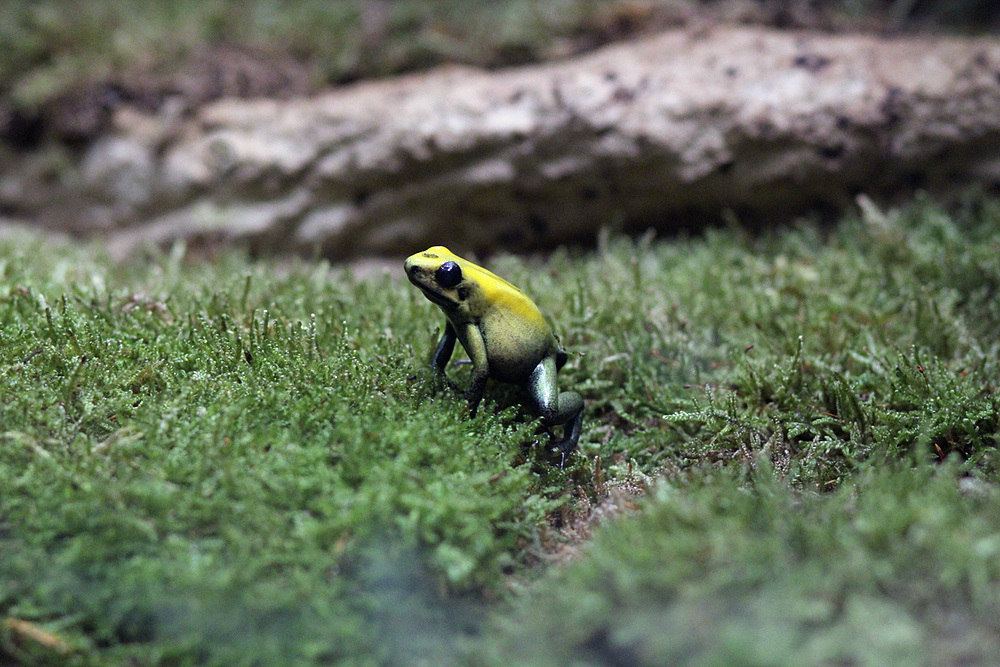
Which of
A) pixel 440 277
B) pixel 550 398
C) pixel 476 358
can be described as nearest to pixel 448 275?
pixel 440 277

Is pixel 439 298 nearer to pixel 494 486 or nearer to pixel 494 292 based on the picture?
pixel 494 292

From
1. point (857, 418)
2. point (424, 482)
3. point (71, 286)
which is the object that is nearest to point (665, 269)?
point (857, 418)

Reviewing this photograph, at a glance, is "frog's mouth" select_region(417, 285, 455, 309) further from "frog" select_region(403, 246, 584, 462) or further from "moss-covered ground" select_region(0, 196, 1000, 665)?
"moss-covered ground" select_region(0, 196, 1000, 665)

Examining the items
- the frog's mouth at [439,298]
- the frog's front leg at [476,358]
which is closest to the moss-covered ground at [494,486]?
the frog's front leg at [476,358]

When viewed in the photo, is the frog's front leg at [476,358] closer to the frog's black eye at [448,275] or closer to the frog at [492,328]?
the frog at [492,328]

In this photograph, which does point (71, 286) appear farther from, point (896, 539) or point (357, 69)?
point (896, 539)

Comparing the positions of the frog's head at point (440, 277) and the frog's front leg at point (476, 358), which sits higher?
the frog's head at point (440, 277)

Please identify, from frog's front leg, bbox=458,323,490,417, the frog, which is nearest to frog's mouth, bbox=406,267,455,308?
the frog
